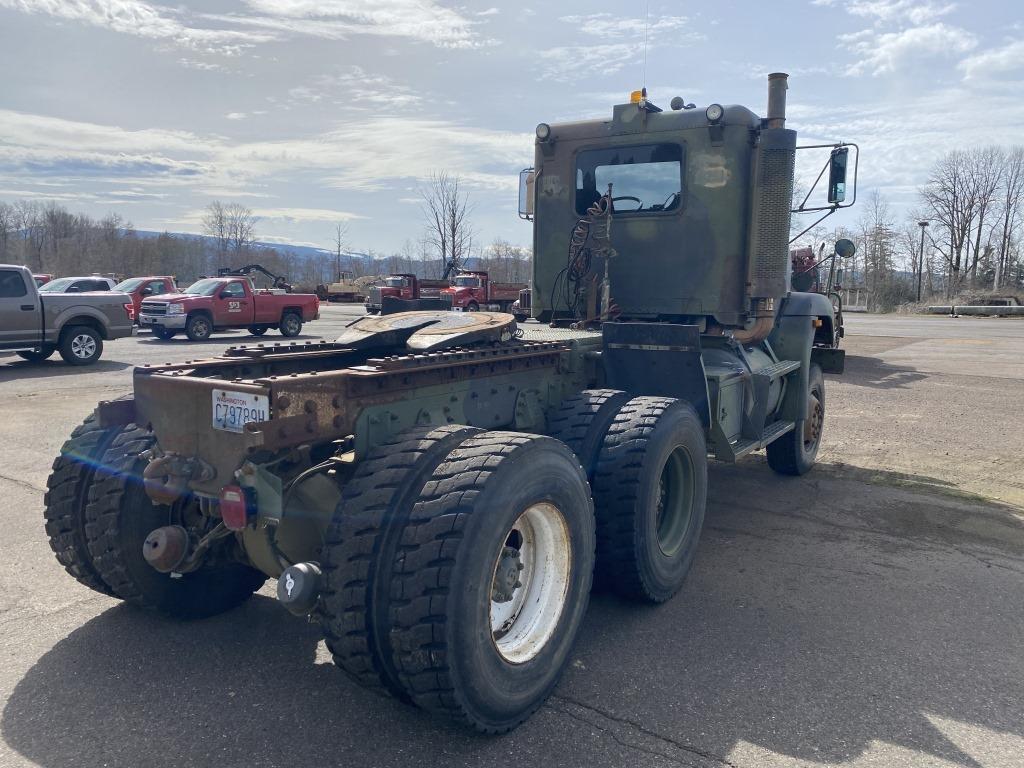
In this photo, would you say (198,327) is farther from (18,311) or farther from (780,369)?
(780,369)

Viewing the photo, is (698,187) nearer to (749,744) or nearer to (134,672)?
(749,744)

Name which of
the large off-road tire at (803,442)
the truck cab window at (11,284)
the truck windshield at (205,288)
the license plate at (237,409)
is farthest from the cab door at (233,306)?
the license plate at (237,409)

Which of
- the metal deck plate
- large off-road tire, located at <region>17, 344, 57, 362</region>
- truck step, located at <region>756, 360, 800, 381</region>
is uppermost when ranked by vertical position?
the metal deck plate

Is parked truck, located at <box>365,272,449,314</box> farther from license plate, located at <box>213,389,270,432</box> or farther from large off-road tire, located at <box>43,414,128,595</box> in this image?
license plate, located at <box>213,389,270,432</box>

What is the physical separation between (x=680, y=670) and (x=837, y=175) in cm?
404

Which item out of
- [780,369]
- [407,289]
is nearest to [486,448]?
[780,369]

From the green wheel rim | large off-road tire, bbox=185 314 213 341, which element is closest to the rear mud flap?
the green wheel rim

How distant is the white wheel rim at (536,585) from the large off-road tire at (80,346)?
14695 mm

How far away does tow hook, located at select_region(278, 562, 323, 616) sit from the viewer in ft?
8.70

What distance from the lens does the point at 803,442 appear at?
281 inches

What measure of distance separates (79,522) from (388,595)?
1.80m

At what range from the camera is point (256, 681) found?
3314 millimetres

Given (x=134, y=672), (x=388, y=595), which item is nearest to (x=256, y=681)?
(x=134, y=672)

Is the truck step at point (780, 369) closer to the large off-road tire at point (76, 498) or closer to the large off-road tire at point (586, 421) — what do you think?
the large off-road tire at point (586, 421)
